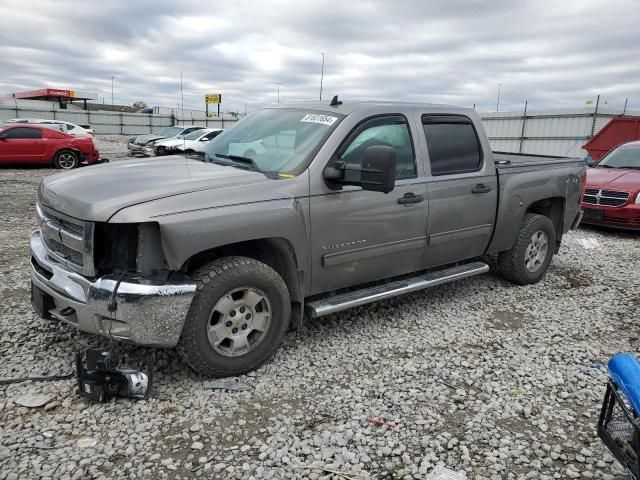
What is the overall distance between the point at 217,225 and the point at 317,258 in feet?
2.81

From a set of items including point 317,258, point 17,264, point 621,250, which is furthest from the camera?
point 621,250

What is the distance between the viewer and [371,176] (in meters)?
3.28

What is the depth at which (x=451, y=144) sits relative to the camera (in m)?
4.50

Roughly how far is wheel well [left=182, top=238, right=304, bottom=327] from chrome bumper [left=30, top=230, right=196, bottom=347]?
1.49ft

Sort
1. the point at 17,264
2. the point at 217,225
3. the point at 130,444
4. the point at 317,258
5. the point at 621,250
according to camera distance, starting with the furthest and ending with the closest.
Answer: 1. the point at 621,250
2. the point at 17,264
3. the point at 317,258
4. the point at 217,225
5. the point at 130,444

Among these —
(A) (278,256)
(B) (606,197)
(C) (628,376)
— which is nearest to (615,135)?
(B) (606,197)

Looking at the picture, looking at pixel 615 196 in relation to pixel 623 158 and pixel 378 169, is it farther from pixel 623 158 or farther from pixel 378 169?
pixel 378 169

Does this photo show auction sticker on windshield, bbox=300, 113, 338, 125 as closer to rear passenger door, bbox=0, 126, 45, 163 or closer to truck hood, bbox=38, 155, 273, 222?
truck hood, bbox=38, 155, 273, 222

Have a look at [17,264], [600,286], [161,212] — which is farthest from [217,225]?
[600,286]

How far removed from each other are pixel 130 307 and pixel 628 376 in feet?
8.13

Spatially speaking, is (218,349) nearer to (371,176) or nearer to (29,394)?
(29,394)

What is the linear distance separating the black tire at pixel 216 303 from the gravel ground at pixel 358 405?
0.16 m

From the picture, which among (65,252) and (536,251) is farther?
(536,251)

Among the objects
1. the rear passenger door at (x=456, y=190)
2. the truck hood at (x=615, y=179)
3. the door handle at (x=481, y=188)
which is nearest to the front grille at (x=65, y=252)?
the rear passenger door at (x=456, y=190)
